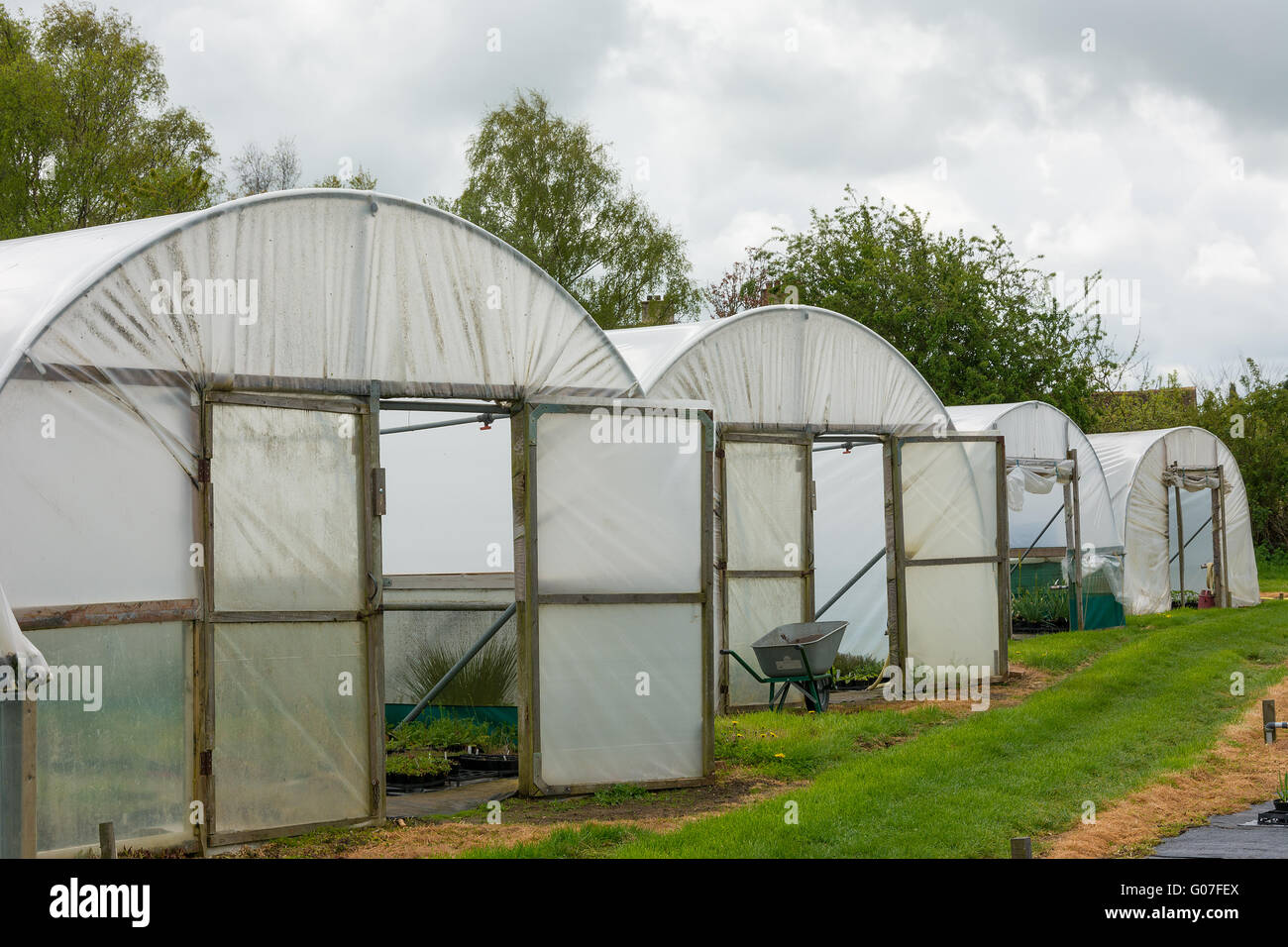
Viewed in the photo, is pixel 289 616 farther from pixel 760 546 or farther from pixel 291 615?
pixel 760 546

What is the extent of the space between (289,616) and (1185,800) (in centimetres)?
526

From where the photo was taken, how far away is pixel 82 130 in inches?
1092

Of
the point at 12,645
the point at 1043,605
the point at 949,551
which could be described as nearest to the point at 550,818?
the point at 12,645

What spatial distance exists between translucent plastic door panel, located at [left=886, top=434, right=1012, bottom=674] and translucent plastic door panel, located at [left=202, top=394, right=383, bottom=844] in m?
6.84

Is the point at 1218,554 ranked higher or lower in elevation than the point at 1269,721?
higher

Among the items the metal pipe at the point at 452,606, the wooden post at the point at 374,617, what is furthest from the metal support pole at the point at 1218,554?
the wooden post at the point at 374,617

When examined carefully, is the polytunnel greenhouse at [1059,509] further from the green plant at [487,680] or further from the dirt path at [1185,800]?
the green plant at [487,680]

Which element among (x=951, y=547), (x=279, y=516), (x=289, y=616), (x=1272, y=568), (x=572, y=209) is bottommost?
(x=1272, y=568)

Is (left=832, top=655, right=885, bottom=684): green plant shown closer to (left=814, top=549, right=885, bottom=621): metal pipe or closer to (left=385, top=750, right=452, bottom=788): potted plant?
(left=814, top=549, right=885, bottom=621): metal pipe

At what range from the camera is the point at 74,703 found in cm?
654

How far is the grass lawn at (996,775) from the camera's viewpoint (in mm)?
6980

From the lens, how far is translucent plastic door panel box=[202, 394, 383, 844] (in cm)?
717

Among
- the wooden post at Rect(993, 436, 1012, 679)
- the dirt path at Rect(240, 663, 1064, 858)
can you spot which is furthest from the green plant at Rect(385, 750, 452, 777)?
the wooden post at Rect(993, 436, 1012, 679)
